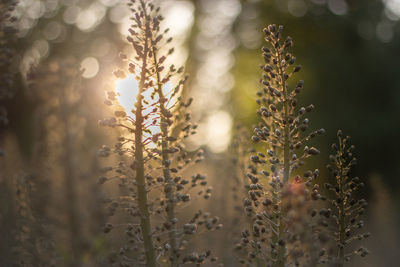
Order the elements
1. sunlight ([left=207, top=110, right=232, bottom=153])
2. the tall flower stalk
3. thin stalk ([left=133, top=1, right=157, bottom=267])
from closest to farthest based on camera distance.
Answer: the tall flower stalk → thin stalk ([left=133, top=1, right=157, bottom=267]) → sunlight ([left=207, top=110, right=232, bottom=153])

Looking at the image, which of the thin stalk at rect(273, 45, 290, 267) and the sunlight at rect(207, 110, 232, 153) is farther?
the sunlight at rect(207, 110, 232, 153)

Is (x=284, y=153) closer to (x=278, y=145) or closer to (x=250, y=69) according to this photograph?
(x=278, y=145)

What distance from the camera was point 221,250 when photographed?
10227 millimetres

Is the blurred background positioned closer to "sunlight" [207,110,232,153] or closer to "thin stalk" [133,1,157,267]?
"sunlight" [207,110,232,153]

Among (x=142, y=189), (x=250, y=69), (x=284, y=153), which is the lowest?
(x=142, y=189)

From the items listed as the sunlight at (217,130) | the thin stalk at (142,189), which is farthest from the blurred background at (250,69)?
the thin stalk at (142,189)

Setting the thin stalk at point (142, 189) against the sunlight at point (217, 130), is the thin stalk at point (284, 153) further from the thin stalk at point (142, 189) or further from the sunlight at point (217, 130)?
the sunlight at point (217, 130)

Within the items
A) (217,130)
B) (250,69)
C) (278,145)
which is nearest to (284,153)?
(278,145)

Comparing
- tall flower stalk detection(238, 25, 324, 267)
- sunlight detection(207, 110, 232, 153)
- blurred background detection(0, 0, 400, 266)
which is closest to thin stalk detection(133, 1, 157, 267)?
tall flower stalk detection(238, 25, 324, 267)

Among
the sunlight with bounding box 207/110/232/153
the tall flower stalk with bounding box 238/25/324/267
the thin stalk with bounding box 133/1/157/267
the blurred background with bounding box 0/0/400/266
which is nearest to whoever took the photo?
the tall flower stalk with bounding box 238/25/324/267

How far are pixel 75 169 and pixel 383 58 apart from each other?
21.7 m

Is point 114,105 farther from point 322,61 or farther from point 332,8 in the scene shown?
point 332,8

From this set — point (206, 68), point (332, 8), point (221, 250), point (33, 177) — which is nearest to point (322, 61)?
point (332, 8)

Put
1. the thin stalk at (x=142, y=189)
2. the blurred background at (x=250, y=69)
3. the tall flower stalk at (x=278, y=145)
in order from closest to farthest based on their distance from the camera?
1. the tall flower stalk at (x=278, y=145)
2. the thin stalk at (x=142, y=189)
3. the blurred background at (x=250, y=69)
